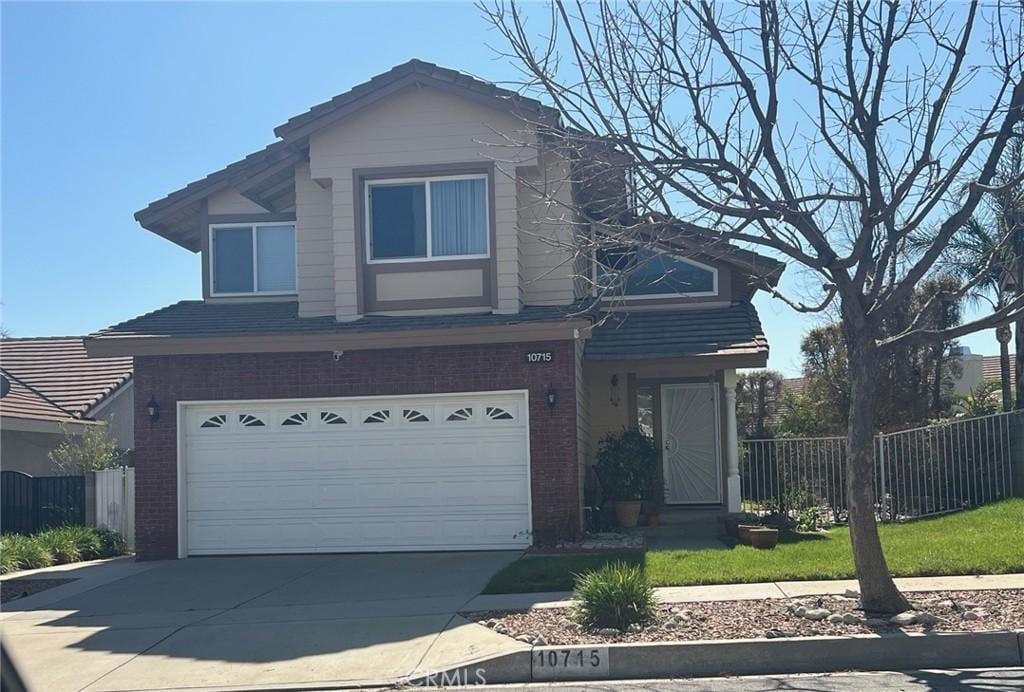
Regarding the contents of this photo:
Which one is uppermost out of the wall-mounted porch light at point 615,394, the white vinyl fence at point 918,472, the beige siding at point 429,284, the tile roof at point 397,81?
the tile roof at point 397,81

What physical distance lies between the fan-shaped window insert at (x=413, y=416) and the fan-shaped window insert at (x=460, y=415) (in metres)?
0.34

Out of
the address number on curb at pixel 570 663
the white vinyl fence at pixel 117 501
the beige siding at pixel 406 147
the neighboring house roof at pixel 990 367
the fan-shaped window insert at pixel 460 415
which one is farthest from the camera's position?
the neighboring house roof at pixel 990 367

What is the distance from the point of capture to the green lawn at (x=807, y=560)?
11031 millimetres

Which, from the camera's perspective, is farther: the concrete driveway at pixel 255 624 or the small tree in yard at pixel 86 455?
the small tree in yard at pixel 86 455

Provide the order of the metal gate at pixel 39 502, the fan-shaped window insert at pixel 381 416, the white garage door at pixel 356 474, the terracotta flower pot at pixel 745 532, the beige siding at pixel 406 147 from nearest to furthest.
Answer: the terracotta flower pot at pixel 745 532, the white garage door at pixel 356 474, the fan-shaped window insert at pixel 381 416, the beige siding at pixel 406 147, the metal gate at pixel 39 502

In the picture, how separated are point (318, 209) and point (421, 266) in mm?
2247

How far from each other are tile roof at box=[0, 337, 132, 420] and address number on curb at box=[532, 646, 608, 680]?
52.2ft

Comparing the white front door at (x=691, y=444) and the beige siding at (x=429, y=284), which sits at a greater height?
the beige siding at (x=429, y=284)

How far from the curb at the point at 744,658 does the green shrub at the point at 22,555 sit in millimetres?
9568

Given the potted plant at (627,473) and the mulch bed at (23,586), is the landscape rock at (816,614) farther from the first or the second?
the mulch bed at (23,586)

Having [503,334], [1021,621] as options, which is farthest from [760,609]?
[503,334]

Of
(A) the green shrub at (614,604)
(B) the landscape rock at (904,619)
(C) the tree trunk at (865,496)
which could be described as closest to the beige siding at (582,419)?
(A) the green shrub at (614,604)

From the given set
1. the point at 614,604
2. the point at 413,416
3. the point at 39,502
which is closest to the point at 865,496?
the point at 614,604

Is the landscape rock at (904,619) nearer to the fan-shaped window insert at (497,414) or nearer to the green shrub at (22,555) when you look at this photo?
the fan-shaped window insert at (497,414)
